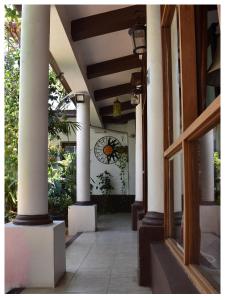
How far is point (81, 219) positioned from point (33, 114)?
4252 mm

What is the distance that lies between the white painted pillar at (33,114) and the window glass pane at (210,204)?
2.12 m

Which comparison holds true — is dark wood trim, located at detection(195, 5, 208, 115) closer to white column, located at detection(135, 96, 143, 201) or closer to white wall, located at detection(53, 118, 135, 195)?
white column, located at detection(135, 96, 143, 201)

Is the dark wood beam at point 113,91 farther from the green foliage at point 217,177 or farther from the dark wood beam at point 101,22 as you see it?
the green foliage at point 217,177

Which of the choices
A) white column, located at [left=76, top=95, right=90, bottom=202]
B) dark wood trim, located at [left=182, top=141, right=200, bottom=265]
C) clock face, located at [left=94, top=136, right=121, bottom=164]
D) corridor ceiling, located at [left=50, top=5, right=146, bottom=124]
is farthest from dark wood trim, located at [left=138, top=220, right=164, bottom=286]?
clock face, located at [left=94, top=136, right=121, bottom=164]

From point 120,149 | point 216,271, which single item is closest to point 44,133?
point 216,271

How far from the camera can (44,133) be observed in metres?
3.73

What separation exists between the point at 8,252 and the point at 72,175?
634 cm

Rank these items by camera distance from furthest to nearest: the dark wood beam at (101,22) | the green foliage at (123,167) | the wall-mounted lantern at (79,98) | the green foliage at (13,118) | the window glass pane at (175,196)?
the green foliage at (123,167) < the wall-mounted lantern at (79,98) < the green foliage at (13,118) < the dark wood beam at (101,22) < the window glass pane at (175,196)

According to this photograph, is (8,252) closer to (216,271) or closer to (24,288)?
(24,288)

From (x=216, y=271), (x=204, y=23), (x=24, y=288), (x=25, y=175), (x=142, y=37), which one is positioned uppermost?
(x=142, y=37)

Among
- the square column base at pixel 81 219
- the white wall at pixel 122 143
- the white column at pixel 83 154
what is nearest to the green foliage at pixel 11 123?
the square column base at pixel 81 219

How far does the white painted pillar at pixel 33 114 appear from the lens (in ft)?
11.9

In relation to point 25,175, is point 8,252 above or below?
below

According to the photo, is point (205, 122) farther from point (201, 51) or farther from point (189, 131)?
point (201, 51)
